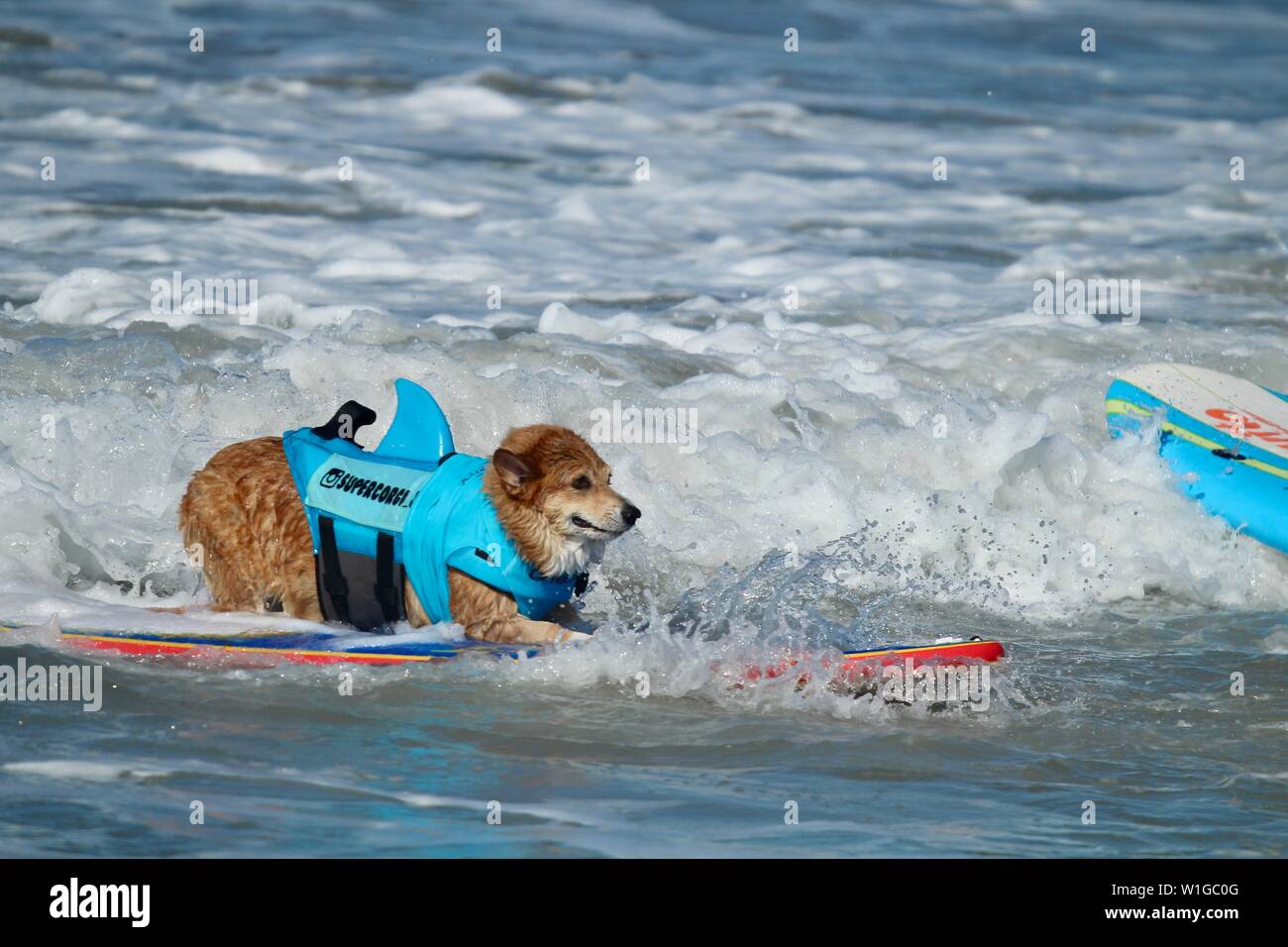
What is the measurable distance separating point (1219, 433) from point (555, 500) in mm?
5467

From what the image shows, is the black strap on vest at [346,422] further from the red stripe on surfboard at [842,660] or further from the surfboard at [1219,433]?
the surfboard at [1219,433]

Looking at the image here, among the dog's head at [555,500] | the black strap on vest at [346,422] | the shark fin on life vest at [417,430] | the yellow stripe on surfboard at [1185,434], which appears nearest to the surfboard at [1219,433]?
the yellow stripe on surfboard at [1185,434]

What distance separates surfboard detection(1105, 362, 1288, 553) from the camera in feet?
29.3

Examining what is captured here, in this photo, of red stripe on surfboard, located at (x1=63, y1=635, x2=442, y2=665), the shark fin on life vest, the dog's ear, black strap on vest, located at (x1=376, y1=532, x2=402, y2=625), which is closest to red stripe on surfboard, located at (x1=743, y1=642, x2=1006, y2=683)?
the dog's ear

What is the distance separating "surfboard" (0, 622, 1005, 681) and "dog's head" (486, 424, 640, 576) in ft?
1.27

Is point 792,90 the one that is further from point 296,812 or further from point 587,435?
point 296,812

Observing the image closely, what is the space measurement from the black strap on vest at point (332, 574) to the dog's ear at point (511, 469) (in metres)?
0.78

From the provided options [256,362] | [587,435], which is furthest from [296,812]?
[256,362]

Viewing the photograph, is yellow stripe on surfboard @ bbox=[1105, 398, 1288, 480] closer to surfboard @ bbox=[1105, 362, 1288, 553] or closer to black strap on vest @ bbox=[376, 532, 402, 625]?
surfboard @ bbox=[1105, 362, 1288, 553]

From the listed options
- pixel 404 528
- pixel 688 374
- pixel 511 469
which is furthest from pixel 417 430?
pixel 688 374

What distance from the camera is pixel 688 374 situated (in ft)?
36.3

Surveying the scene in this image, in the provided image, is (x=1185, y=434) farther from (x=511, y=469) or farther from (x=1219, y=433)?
(x=511, y=469)

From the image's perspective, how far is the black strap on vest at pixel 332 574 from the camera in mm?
A: 6047

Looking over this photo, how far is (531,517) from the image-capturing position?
5.74 m
